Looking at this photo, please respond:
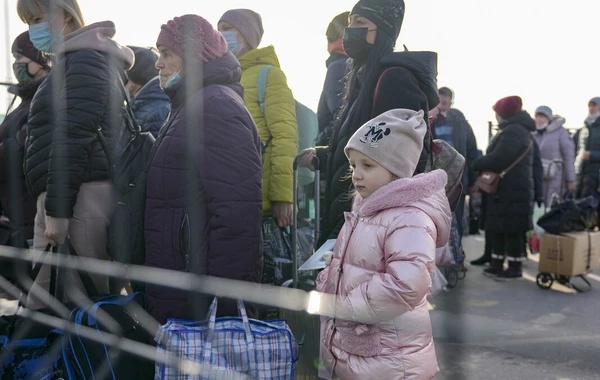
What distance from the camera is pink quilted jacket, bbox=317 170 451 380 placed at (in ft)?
6.11

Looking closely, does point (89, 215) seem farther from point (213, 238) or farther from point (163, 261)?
point (213, 238)

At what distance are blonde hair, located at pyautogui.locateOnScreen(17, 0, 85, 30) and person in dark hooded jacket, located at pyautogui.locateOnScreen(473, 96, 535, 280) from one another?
12.9ft

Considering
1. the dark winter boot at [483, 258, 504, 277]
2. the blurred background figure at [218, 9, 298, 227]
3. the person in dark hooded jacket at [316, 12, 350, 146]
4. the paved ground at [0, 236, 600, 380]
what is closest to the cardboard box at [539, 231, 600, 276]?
the paved ground at [0, 236, 600, 380]

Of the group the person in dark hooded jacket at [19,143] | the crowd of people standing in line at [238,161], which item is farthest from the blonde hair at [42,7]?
the person in dark hooded jacket at [19,143]

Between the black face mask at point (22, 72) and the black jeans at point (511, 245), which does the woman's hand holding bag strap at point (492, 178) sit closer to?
the black jeans at point (511, 245)

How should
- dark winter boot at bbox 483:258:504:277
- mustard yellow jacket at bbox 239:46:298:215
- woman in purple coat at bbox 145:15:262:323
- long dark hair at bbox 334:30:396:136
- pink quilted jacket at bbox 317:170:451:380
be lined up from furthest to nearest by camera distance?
dark winter boot at bbox 483:258:504:277
mustard yellow jacket at bbox 239:46:298:215
long dark hair at bbox 334:30:396:136
woman in purple coat at bbox 145:15:262:323
pink quilted jacket at bbox 317:170:451:380

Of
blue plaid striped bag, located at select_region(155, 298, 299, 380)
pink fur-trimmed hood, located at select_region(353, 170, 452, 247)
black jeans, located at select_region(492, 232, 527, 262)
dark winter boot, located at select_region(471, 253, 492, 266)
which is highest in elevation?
pink fur-trimmed hood, located at select_region(353, 170, 452, 247)

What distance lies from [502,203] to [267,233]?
3215mm

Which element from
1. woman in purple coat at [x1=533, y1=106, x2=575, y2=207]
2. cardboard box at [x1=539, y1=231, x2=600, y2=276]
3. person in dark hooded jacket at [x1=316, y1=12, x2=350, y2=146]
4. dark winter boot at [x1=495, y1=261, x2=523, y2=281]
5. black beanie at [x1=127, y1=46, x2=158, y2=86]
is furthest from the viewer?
woman in purple coat at [x1=533, y1=106, x2=575, y2=207]

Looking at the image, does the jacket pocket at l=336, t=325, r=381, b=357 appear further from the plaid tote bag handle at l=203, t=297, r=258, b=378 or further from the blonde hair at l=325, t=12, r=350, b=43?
the blonde hair at l=325, t=12, r=350, b=43

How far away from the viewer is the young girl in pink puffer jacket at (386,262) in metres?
1.87

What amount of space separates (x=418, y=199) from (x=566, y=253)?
3935mm

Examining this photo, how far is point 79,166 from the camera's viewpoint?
2805 mm

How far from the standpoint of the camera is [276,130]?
11.1 feet
